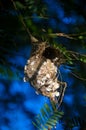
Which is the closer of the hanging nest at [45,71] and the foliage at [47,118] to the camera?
the foliage at [47,118]

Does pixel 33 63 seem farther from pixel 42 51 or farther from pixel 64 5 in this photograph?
pixel 64 5

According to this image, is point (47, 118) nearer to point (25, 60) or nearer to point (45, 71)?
point (45, 71)

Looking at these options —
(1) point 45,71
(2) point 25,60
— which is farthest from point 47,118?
(2) point 25,60

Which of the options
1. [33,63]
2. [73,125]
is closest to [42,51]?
[33,63]

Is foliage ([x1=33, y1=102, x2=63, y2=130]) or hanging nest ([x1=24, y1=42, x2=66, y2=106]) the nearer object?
foliage ([x1=33, y1=102, x2=63, y2=130])

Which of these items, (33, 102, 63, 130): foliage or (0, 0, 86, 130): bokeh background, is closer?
(33, 102, 63, 130): foliage
